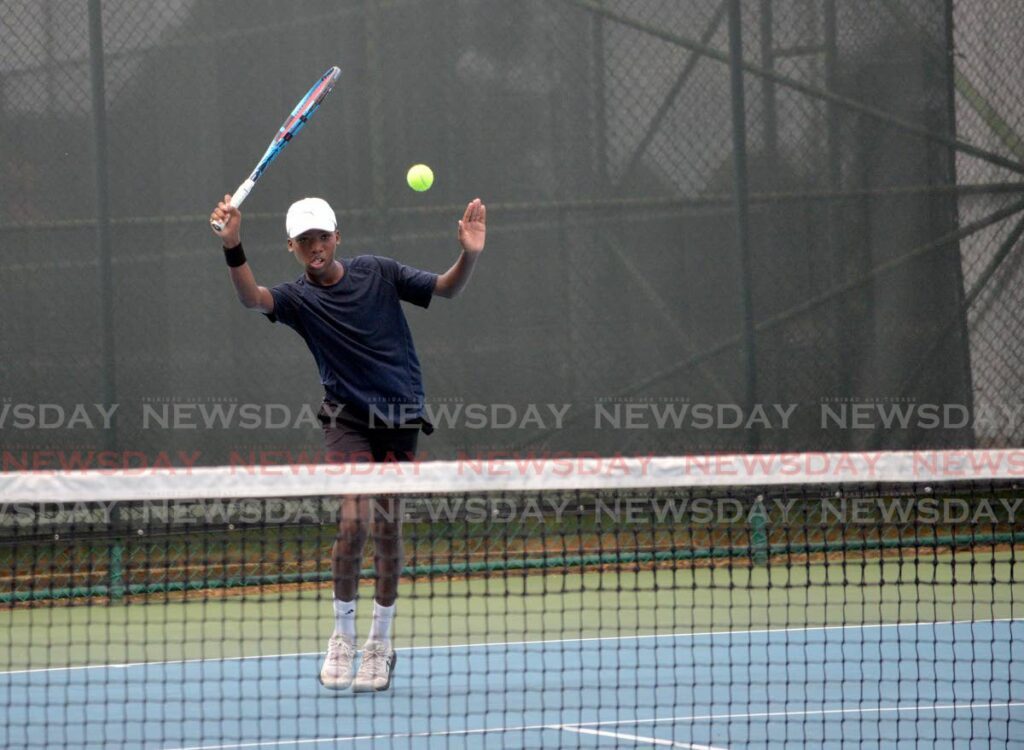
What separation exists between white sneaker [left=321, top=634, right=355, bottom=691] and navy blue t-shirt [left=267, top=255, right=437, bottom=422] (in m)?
0.67

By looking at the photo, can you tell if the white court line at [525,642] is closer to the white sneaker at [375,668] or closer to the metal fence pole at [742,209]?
the white sneaker at [375,668]

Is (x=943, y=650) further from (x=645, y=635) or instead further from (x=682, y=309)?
(x=682, y=309)

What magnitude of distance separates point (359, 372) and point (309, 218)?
487 millimetres

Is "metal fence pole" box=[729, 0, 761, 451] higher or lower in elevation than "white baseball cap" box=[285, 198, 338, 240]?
higher

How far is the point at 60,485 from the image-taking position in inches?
129

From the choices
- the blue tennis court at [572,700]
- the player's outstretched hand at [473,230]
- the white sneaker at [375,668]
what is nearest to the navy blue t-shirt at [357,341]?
the player's outstretched hand at [473,230]

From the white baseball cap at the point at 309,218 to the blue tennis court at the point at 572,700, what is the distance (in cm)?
126

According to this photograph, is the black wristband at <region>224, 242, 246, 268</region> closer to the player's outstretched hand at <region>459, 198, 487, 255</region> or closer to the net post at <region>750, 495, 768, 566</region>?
the player's outstretched hand at <region>459, 198, 487, 255</region>

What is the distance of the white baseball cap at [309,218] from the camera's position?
4.16 meters

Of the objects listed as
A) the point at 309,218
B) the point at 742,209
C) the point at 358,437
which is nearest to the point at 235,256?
the point at 309,218

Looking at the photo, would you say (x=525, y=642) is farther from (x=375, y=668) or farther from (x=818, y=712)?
(x=818, y=712)

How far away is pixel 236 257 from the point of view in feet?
13.3

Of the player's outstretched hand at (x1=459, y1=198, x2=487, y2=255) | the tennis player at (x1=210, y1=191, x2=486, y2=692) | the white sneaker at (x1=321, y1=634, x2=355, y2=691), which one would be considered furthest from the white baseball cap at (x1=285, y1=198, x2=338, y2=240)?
the white sneaker at (x1=321, y1=634, x2=355, y2=691)

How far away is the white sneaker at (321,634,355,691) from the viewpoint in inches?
165
